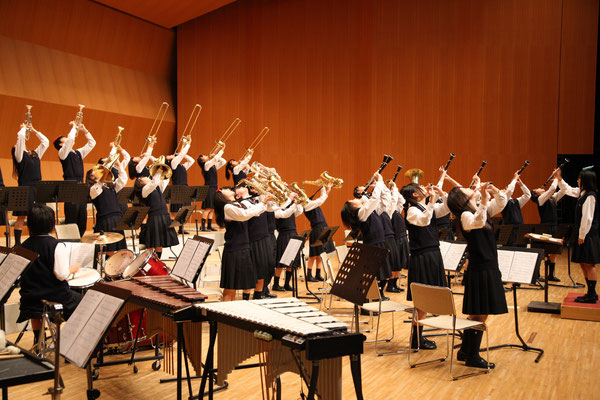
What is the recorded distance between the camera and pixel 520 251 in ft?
17.5

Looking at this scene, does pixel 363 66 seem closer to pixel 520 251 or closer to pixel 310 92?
pixel 310 92

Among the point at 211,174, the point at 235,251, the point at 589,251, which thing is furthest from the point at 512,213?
the point at 211,174

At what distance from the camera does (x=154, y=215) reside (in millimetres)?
8156

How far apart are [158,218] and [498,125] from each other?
772 centimetres

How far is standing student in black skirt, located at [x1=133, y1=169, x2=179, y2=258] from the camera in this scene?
26.6 ft

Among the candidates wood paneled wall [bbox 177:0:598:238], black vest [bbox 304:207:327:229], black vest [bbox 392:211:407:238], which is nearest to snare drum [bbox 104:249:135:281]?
black vest [bbox 304:207:327:229]

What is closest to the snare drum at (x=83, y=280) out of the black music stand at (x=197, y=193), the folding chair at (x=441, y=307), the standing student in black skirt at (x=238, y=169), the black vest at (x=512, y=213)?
the folding chair at (x=441, y=307)

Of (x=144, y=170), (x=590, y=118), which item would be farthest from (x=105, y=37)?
(x=590, y=118)

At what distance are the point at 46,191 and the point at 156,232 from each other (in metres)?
1.60

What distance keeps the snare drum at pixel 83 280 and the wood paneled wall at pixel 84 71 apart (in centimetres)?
723

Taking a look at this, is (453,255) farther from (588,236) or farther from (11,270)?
(11,270)

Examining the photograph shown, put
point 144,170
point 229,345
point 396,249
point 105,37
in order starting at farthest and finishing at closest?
point 105,37 → point 144,170 → point 396,249 → point 229,345

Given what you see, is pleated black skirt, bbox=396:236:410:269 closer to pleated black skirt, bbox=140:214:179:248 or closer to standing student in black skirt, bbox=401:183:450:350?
standing student in black skirt, bbox=401:183:450:350

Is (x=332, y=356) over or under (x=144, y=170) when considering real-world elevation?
under
